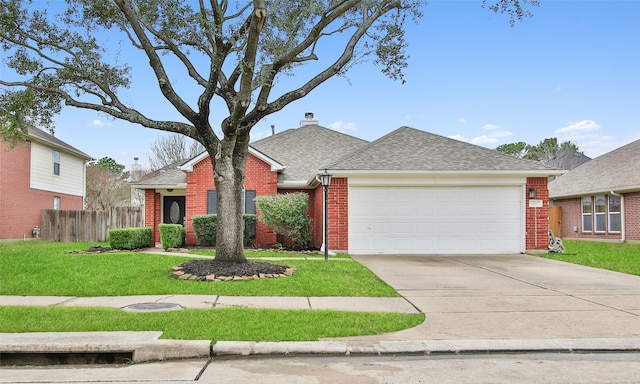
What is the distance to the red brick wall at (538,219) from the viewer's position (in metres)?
14.9

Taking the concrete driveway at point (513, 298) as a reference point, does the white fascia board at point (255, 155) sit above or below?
above

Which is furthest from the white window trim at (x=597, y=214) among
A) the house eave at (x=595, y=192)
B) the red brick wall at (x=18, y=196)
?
the red brick wall at (x=18, y=196)

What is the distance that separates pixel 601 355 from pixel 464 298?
2789mm

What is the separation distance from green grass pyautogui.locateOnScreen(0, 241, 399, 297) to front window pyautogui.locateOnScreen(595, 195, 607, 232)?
643 inches

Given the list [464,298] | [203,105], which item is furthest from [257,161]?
[464,298]

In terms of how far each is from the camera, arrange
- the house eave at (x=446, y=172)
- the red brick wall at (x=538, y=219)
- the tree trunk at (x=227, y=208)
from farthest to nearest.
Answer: the red brick wall at (x=538, y=219) → the house eave at (x=446, y=172) → the tree trunk at (x=227, y=208)

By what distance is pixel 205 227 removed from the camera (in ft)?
52.5

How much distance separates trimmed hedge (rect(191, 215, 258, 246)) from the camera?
16.0 metres

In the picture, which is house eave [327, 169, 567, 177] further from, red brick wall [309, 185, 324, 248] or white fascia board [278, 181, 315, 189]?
white fascia board [278, 181, 315, 189]

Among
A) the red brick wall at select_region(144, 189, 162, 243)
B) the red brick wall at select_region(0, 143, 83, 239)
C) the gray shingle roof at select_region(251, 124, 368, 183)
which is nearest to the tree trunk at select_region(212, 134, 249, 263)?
the gray shingle roof at select_region(251, 124, 368, 183)

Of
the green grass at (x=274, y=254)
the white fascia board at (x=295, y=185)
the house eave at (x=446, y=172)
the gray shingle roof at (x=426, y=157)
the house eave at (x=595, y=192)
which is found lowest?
the green grass at (x=274, y=254)

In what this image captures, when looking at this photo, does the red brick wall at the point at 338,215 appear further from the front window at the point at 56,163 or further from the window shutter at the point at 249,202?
the front window at the point at 56,163

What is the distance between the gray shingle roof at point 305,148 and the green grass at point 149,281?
7.31m

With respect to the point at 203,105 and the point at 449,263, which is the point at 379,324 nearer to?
the point at 203,105
